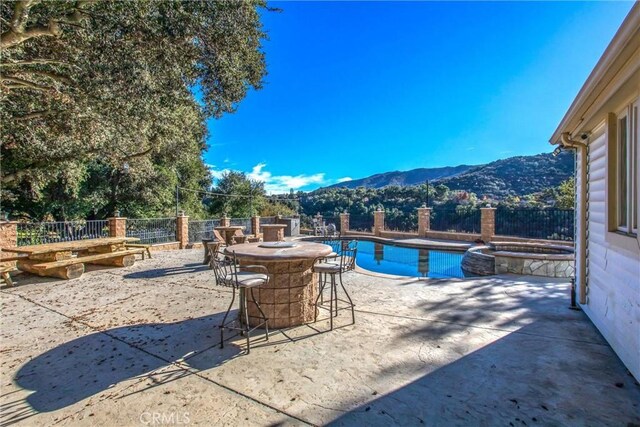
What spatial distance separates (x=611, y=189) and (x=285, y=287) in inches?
137

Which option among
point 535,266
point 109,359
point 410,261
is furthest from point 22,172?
point 535,266

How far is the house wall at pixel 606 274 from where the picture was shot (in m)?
2.44

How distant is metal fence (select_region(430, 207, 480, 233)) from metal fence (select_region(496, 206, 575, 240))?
1.54m

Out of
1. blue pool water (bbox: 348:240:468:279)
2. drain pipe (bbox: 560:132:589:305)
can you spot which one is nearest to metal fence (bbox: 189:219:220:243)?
blue pool water (bbox: 348:240:468:279)

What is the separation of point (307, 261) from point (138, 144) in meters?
8.15

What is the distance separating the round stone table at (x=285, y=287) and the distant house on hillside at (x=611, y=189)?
2.71 metres

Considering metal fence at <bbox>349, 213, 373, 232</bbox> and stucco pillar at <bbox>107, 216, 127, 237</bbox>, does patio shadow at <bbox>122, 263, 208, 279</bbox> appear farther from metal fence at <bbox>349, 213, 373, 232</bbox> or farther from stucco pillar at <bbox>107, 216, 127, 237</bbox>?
metal fence at <bbox>349, 213, 373, 232</bbox>

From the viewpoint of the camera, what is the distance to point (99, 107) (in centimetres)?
579

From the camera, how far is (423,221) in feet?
Answer: 48.2

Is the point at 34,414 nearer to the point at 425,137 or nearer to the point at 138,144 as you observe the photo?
the point at 138,144

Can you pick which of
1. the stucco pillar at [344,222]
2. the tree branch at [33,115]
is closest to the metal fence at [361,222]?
the stucco pillar at [344,222]

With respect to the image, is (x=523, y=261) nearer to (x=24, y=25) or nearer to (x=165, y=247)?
(x=24, y=25)

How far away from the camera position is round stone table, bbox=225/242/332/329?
3.30 m

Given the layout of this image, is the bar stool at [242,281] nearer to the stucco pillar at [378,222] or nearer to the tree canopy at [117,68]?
the tree canopy at [117,68]
